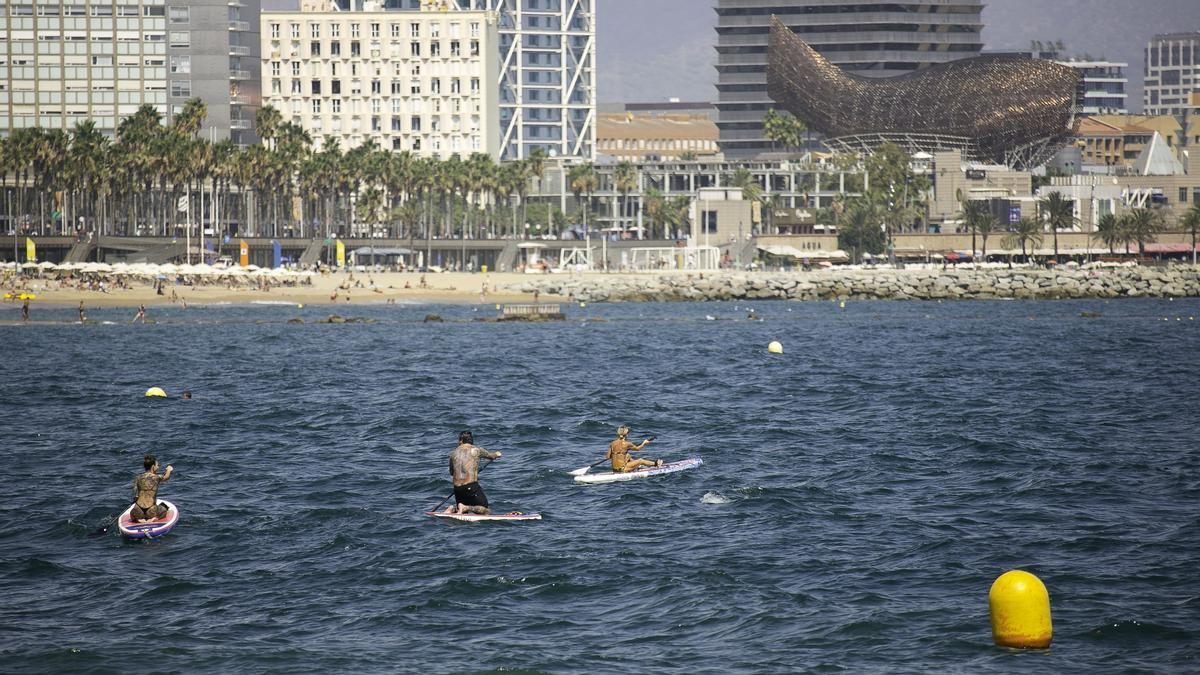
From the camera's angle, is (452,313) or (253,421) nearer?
(253,421)

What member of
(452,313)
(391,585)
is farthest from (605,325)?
(391,585)

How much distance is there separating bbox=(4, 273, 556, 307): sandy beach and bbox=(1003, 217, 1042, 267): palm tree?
5448 centimetres

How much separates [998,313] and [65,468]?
86.4 m

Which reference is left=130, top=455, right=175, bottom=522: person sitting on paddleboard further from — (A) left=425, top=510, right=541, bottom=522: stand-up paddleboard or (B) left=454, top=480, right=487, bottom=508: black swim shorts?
(B) left=454, top=480, right=487, bottom=508: black swim shorts

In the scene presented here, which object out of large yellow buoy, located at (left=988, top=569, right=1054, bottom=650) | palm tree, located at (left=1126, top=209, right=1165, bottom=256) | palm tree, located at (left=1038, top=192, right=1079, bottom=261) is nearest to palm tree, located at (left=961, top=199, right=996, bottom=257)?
palm tree, located at (left=1038, top=192, right=1079, bottom=261)

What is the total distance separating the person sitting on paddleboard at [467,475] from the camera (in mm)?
30359

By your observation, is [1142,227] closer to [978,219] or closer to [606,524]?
[978,219]

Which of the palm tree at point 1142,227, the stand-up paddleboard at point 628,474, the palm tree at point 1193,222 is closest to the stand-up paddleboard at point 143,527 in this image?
the stand-up paddleboard at point 628,474

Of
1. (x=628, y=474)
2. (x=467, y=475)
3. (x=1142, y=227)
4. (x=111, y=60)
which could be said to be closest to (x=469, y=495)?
(x=467, y=475)

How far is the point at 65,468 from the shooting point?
3906 cm

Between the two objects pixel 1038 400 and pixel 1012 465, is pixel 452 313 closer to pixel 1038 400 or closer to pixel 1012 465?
pixel 1038 400

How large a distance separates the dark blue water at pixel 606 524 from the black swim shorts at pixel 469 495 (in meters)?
0.58

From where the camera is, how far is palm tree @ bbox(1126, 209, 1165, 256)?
159 meters

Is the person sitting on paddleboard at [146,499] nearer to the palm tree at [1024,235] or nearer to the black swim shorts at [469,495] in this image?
the black swim shorts at [469,495]
